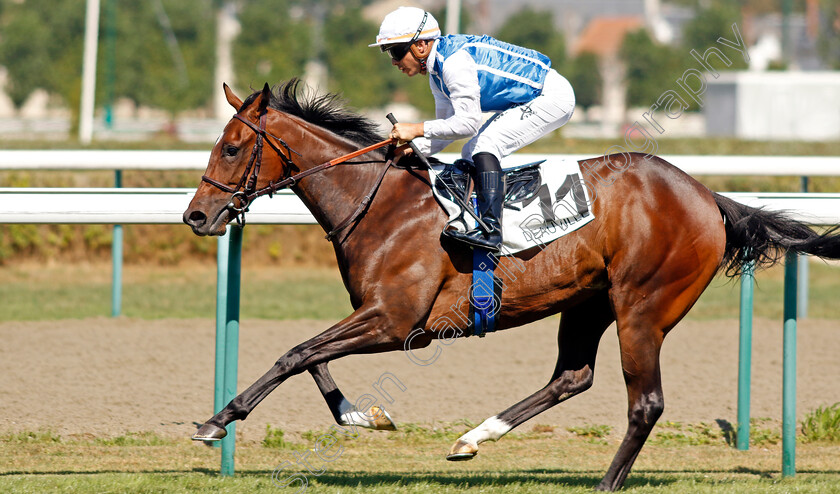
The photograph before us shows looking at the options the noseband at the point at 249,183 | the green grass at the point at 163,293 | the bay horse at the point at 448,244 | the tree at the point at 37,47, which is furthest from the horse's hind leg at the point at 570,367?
the tree at the point at 37,47

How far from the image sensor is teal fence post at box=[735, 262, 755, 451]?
4825 millimetres

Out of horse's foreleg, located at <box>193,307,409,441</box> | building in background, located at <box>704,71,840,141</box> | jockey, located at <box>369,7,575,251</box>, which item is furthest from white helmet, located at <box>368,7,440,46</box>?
building in background, located at <box>704,71,840,141</box>

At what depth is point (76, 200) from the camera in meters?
4.43

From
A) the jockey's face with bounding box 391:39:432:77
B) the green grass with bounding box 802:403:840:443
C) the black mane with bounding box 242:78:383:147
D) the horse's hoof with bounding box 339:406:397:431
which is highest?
the jockey's face with bounding box 391:39:432:77

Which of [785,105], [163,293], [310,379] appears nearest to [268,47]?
[785,105]

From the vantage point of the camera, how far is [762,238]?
4281 millimetres

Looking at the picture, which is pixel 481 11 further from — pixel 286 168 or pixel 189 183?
pixel 286 168

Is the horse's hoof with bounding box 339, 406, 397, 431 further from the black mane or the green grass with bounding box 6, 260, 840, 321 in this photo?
the green grass with bounding box 6, 260, 840, 321

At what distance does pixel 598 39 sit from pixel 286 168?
66.9m

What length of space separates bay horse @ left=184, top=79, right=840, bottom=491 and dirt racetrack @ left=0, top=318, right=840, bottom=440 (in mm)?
1488

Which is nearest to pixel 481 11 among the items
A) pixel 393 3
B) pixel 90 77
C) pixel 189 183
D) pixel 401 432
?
pixel 393 3

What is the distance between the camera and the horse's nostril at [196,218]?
3.89 meters

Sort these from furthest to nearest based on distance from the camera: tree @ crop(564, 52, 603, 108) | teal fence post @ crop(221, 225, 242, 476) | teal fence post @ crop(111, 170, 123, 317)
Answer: tree @ crop(564, 52, 603, 108) < teal fence post @ crop(111, 170, 123, 317) < teal fence post @ crop(221, 225, 242, 476)

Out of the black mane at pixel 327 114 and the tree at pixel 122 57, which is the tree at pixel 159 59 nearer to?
the tree at pixel 122 57
